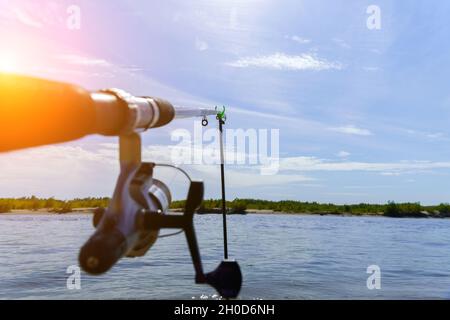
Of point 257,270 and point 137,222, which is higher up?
point 137,222

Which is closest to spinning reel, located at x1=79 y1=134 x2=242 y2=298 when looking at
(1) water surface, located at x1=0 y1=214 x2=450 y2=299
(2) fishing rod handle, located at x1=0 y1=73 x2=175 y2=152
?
(2) fishing rod handle, located at x1=0 y1=73 x2=175 y2=152

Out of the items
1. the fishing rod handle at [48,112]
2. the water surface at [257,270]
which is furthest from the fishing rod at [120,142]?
the water surface at [257,270]

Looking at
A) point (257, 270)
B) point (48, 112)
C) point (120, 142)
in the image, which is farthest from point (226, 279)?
point (257, 270)

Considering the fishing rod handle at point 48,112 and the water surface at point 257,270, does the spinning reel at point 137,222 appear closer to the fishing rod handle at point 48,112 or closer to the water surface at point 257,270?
the fishing rod handle at point 48,112

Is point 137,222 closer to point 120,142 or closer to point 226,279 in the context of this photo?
point 120,142

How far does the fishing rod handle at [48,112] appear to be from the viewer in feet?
3.76

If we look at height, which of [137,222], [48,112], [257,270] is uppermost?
[48,112]

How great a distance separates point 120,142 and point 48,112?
2.94 feet

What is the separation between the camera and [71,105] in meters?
1.37

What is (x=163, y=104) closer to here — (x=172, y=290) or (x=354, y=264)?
(x=172, y=290)

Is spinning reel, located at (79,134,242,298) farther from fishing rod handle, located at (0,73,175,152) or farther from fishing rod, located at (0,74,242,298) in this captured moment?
fishing rod handle, located at (0,73,175,152)

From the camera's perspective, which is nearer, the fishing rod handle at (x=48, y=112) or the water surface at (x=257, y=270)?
the fishing rod handle at (x=48, y=112)

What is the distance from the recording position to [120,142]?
2143 millimetres
